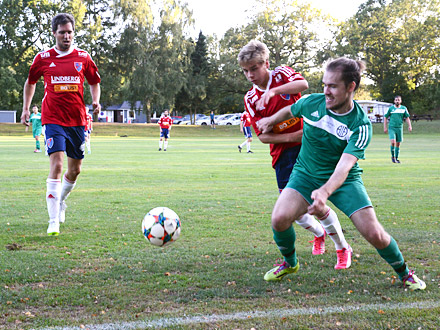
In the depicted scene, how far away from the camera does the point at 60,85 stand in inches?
241

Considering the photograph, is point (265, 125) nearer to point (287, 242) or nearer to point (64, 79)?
point (287, 242)

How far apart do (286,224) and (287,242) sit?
8.8 inches

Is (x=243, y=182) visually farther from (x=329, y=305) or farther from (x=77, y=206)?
(x=329, y=305)

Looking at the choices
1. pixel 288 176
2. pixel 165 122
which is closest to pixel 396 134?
pixel 165 122

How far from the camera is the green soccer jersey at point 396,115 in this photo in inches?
686

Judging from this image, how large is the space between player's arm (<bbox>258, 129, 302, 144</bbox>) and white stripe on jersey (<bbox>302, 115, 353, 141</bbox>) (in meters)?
0.66

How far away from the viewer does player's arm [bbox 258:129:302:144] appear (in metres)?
4.64

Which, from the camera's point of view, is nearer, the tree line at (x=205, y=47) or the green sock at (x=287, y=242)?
the green sock at (x=287, y=242)

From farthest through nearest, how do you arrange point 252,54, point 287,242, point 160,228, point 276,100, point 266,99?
point 276,100, point 160,228, point 252,54, point 266,99, point 287,242

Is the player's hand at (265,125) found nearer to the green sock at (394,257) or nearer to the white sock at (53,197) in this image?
the green sock at (394,257)

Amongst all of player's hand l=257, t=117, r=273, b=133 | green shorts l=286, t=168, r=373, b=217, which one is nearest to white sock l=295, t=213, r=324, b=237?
green shorts l=286, t=168, r=373, b=217

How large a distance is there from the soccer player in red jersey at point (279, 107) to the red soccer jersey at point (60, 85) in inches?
95.9

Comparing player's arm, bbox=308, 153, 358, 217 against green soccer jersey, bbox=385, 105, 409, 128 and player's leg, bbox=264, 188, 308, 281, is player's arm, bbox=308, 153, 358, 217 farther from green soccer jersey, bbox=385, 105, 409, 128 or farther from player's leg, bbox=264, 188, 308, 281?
green soccer jersey, bbox=385, 105, 409, 128

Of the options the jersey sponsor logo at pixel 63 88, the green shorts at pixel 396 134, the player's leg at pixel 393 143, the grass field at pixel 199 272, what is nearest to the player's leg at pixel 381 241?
the grass field at pixel 199 272
